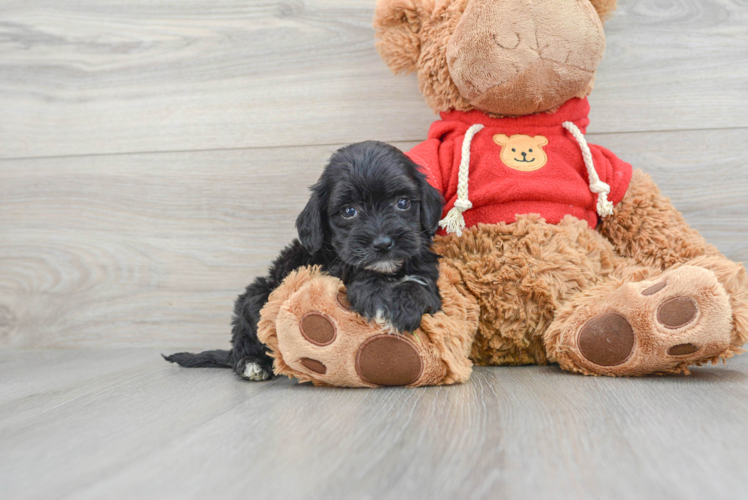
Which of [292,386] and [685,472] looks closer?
[685,472]

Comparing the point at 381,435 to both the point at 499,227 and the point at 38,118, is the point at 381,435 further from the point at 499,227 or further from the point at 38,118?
the point at 38,118

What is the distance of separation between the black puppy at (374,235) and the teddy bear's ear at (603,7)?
66 cm

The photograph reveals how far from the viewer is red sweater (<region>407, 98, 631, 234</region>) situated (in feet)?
4.28

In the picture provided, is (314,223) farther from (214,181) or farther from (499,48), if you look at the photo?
(214,181)

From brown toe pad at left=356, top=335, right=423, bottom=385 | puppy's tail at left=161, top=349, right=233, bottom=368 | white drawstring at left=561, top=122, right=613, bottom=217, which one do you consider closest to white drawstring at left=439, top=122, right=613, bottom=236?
white drawstring at left=561, top=122, right=613, bottom=217

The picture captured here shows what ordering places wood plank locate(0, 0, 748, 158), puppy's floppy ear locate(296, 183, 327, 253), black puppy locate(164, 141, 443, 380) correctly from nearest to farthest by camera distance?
black puppy locate(164, 141, 443, 380) < puppy's floppy ear locate(296, 183, 327, 253) < wood plank locate(0, 0, 748, 158)

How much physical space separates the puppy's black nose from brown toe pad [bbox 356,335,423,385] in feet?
0.56

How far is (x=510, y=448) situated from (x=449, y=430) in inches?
4.3

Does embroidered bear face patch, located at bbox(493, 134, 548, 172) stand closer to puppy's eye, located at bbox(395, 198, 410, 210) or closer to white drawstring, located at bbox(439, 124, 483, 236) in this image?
white drawstring, located at bbox(439, 124, 483, 236)

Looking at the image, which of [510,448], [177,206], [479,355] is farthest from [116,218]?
[510,448]

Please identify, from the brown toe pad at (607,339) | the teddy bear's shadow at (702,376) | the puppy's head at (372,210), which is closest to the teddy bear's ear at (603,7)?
the puppy's head at (372,210)

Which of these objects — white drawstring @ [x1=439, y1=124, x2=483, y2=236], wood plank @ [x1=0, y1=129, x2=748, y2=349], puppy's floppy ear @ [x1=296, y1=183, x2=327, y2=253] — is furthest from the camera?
wood plank @ [x1=0, y1=129, x2=748, y2=349]

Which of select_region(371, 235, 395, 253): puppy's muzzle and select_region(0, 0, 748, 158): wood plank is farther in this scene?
select_region(0, 0, 748, 158): wood plank

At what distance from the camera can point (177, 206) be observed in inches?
73.4
